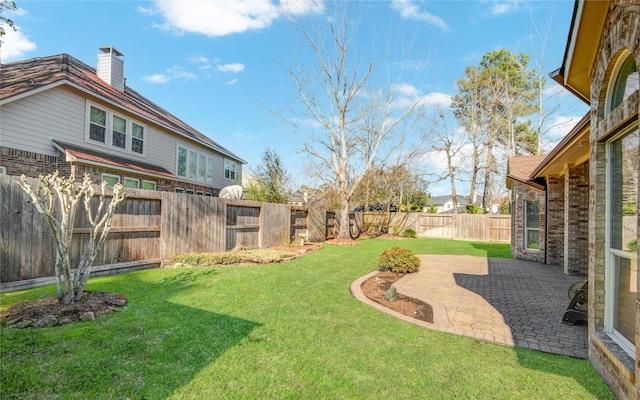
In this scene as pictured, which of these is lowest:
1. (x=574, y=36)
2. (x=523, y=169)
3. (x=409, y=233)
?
(x=409, y=233)

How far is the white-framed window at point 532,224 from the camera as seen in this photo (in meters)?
11.4

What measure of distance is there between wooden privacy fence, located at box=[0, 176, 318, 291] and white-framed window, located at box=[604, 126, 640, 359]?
855 cm

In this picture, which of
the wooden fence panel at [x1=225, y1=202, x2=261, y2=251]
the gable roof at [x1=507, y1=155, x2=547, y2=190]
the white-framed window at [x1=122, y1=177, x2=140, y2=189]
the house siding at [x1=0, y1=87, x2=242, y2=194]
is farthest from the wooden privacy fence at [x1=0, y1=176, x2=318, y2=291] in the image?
the gable roof at [x1=507, y1=155, x2=547, y2=190]

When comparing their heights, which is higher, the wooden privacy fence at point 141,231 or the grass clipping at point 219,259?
the wooden privacy fence at point 141,231

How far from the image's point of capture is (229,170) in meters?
22.2

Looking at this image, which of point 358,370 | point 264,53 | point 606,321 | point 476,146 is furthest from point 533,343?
point 476,146

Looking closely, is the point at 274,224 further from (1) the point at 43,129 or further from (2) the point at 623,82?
Result: (2) the point at 623,82

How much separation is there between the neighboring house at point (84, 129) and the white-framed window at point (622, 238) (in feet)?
42.1

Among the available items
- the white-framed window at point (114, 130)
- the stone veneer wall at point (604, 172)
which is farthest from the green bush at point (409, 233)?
the stone veneer wall at point (604, 172)

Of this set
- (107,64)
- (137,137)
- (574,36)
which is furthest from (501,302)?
(107,64)

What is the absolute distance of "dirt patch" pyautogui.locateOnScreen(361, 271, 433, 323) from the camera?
527 cm

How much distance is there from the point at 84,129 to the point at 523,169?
53.6 ft

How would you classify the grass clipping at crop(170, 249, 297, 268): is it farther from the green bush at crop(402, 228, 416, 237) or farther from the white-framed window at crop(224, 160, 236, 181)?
the green bush at crop(402, 228, 416, 237)

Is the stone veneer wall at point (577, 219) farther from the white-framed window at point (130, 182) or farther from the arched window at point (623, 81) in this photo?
the white-framed window at point (130, 182)
